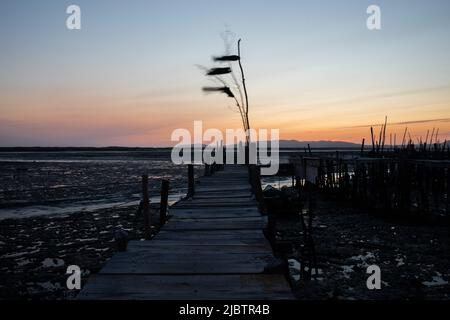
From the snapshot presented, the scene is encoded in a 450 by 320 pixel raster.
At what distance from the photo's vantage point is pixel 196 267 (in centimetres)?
519

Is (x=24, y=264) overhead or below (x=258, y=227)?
below

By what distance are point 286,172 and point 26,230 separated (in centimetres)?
2478

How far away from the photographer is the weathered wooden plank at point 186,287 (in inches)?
164

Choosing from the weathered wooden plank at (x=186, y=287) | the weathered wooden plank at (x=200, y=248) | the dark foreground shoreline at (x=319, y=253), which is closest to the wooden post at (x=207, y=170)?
the dark foreground shoreline at (x=319, y=253)

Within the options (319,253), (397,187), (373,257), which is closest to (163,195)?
(319,253)

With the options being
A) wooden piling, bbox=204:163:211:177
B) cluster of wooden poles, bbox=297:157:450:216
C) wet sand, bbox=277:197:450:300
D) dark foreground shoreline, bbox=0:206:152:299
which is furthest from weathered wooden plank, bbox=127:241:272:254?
wooden piling, bbox=204:163:211:177

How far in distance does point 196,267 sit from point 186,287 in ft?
2.39

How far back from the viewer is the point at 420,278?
733cm

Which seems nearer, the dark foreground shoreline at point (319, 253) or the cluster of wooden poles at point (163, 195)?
the dark foreground shoreline at point (319, 253)

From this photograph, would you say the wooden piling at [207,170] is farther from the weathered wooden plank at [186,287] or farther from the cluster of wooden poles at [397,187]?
the weathered wooden plank at [186,287]

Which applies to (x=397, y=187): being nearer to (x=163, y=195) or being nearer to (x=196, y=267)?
(x=163, y=195)

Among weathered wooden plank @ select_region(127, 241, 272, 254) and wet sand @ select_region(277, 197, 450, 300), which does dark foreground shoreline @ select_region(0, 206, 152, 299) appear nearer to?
weathered wooden plank @ select_region(127, 241, 272, 254)
